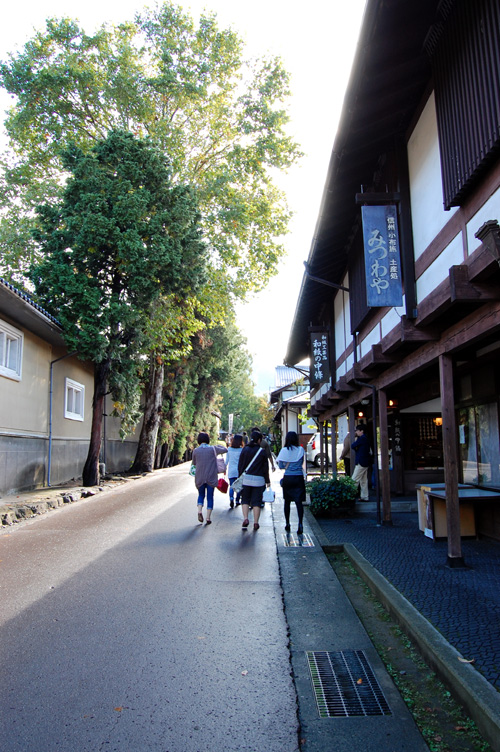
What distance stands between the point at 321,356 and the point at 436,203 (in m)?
9.41

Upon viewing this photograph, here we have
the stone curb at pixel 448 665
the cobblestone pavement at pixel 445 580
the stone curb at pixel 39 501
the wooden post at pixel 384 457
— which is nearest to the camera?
the stone curb at pixel 448 665

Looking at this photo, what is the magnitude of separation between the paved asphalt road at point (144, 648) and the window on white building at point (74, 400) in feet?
34.3

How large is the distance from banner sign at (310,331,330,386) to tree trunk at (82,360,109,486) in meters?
6.39

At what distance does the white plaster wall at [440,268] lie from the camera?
5.94 m

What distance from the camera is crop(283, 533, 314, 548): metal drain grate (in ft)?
26.7

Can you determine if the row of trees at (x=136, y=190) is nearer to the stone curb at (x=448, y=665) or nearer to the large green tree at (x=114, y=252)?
the large green tree at (x=114, y=252)

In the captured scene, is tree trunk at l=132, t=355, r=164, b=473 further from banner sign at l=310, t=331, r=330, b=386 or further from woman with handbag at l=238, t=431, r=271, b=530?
woman with handbag at l=238, t=431, r=271, b=530

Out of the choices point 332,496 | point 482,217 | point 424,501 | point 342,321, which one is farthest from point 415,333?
point 342,321

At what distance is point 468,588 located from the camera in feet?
18.6

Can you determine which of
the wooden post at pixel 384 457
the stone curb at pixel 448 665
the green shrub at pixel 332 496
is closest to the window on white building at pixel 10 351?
the green shrub at pixel 332 496

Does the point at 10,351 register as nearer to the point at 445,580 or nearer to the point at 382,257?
the point at 382,257

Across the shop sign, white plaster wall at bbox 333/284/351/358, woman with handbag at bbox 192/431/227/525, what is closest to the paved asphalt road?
woman with handbag at bbox 192/431/227/525

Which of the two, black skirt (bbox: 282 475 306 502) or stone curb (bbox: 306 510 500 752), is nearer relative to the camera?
stone curb (bbox: 306 510 500 752)

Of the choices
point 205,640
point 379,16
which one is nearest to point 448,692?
point 205,640
